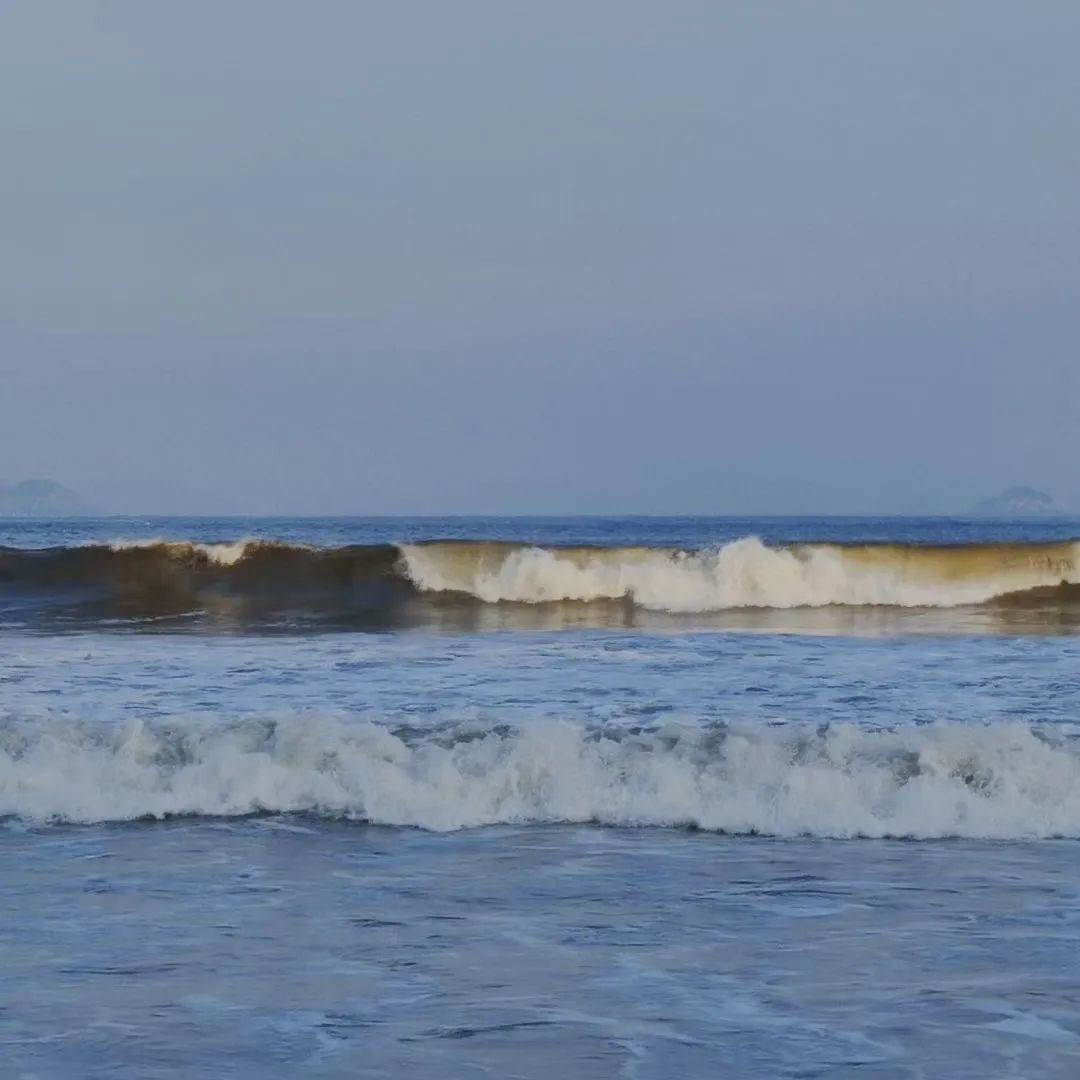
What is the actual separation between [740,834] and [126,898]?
9.65 feet

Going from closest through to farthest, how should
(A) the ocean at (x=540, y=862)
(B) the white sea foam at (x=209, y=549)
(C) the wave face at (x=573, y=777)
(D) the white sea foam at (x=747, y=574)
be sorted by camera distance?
(A) the ocean at (x=540, y=862) → (C) the wave face at (x=573, y=777) → (D) the white sea foam at (x=747, y=574) → (B) the white sea foam at (x=209, y=549)

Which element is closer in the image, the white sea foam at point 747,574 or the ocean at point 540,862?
the ocean at point 540,862

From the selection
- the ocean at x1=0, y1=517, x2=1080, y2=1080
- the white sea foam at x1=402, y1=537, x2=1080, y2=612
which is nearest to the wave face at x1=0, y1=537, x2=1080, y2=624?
the white sea foam at x1=402, y1=537, x2=1080, y2=612

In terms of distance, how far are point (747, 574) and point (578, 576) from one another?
109 inches

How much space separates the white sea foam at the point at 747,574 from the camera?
26.3 metres

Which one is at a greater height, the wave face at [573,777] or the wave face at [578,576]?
the wave face at [578,576]

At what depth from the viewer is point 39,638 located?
1822cm

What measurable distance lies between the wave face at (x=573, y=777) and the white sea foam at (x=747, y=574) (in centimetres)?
1674

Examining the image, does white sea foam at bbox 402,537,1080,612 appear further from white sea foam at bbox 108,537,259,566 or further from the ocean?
the ocean

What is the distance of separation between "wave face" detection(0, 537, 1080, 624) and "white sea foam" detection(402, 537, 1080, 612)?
0.02 meters

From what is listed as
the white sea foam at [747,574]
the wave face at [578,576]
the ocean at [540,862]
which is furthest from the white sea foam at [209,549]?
the ocean at [540,862]

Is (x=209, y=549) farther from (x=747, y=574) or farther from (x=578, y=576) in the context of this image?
(x=747, y=574)

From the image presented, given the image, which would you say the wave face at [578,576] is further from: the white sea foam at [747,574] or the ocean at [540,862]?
the ocean at [540,862]

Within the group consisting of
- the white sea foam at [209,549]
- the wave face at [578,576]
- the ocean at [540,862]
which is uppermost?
the white sea foam at [209,549]
